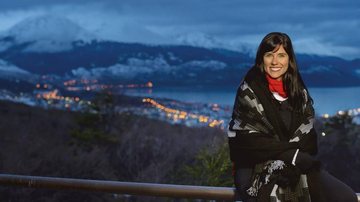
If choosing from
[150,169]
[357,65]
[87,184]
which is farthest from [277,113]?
[357,65]

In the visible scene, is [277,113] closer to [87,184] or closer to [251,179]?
[251,179]

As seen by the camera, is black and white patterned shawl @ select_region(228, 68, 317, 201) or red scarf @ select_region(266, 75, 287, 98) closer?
black and white patterned shawl @ select_region(228, 68, 317, 201)

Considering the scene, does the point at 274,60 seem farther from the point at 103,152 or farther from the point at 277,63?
the point at 103,152

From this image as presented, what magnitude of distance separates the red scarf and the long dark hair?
16 millimetres

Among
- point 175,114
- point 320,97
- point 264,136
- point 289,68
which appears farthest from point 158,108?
point 264,136

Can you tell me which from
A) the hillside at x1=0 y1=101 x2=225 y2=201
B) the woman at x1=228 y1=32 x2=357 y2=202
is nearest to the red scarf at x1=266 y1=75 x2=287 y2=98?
the woman at x1=228 y1=32 x2=357 y2=202

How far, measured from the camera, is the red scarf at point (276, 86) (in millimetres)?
2223

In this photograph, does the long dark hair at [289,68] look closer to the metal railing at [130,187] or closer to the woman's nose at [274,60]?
the woman's nose at [274,60]

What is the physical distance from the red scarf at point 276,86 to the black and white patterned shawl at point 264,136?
0.21 feet

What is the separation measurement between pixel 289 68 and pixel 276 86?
0.10 metres

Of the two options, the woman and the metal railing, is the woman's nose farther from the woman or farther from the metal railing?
the metal railing

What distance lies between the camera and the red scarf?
2.22 m

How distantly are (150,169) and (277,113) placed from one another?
15.6 m

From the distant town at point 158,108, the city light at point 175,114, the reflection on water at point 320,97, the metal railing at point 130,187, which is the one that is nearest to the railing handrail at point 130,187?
the metal railing at point 130,187
